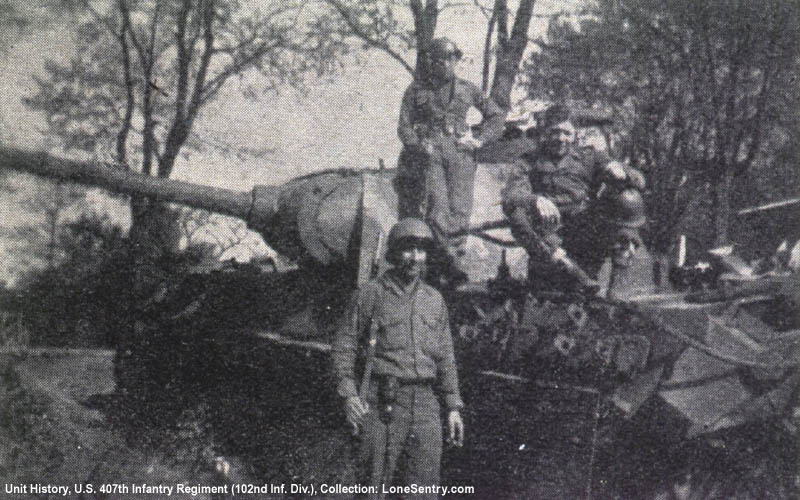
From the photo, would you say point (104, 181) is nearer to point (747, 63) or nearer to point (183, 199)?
point (183, 199)

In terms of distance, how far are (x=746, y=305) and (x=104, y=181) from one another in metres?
5.90

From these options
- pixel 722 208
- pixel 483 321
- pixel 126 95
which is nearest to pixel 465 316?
pixel 483 321

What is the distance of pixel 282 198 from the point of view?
8.52m

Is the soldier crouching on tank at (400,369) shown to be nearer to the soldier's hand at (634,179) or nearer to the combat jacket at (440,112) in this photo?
the soldier's hand at (634,179)

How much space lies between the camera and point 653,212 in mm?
12008

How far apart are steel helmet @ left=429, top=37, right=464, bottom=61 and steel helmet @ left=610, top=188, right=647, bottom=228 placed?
2550mm

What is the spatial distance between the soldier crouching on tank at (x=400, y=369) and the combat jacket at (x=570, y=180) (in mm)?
1988

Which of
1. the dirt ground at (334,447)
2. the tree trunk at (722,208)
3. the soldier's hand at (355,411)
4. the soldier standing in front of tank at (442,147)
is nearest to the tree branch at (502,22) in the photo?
the tree trunk at (722,208)

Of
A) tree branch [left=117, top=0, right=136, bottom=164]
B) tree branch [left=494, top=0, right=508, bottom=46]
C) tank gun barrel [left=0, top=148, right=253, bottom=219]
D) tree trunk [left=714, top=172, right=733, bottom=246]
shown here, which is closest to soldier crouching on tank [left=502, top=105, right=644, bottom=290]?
tank gun barrel [left=0, top=148, right=253, bottom=219]

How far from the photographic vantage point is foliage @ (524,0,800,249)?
11.3m

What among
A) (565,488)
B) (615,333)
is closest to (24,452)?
(565,488)

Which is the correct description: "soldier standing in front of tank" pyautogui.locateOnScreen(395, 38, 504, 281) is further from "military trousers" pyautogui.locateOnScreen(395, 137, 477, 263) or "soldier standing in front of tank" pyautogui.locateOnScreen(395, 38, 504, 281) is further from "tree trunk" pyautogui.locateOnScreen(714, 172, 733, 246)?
"tree trunk" pyautogui.locateOnScreen(714, 172, 733, 246)

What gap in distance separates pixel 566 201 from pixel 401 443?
115 inches

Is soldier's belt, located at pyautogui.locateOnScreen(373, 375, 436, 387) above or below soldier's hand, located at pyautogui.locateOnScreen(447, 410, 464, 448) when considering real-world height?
above
